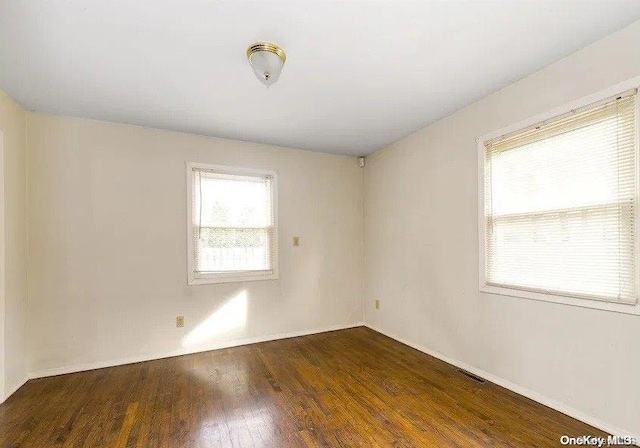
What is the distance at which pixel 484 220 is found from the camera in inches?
110

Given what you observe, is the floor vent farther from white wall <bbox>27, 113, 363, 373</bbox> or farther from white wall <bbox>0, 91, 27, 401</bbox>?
white wall <bbox>0, 91, 27, 401</bbox>

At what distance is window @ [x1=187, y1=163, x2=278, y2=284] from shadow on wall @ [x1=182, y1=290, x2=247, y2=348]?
294 millimetres

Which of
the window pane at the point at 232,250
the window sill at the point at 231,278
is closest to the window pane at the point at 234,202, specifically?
the window pane at the point at 232,250

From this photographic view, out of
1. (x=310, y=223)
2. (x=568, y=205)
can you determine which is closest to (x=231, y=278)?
(x=310, y=223)

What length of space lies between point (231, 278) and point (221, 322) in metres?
0.54

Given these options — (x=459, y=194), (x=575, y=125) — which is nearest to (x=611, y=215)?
(x=575, y=125)

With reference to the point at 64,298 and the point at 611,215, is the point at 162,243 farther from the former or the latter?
the point at 611,215

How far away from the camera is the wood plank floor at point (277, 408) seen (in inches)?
77.9

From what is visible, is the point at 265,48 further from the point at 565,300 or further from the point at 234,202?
the point at 565,300

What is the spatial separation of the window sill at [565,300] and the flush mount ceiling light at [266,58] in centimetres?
254

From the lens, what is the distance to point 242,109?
2965mm

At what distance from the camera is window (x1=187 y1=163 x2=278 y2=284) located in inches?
142

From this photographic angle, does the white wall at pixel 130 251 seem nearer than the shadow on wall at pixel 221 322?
Yes

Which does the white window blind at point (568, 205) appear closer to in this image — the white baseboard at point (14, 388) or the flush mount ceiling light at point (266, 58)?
the flush mount ceiling light at point (266, 58)
